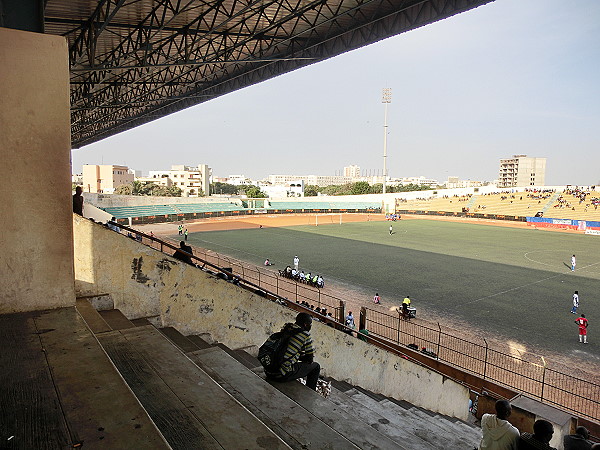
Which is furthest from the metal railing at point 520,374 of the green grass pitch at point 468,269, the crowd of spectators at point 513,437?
the crowd of spectators at point 513,437

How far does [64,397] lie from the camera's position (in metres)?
2.59

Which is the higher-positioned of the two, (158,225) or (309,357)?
(309,357)

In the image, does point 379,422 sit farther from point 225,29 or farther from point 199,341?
point 225,29

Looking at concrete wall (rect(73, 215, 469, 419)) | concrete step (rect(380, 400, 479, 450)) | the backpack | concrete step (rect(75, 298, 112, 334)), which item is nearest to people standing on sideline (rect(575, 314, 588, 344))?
concrete step (rect(380, 400, 479, 450))

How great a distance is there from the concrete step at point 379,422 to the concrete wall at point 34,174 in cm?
422

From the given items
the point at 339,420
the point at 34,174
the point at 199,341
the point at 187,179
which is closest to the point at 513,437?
the point at 339,420

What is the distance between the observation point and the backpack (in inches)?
181

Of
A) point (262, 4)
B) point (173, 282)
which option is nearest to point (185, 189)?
point (262, 4)

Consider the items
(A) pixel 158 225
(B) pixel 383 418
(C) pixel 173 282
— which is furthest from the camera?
(A) pixel 158 225

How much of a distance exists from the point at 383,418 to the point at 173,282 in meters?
4.08

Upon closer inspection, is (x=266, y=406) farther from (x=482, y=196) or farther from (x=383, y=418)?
(x=482, y=196)

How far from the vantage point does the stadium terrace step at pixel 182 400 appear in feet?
8.71

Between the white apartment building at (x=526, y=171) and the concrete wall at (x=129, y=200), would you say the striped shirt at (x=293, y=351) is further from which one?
the white apartment building at (x=526, y=171)

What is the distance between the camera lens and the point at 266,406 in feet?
12.2
